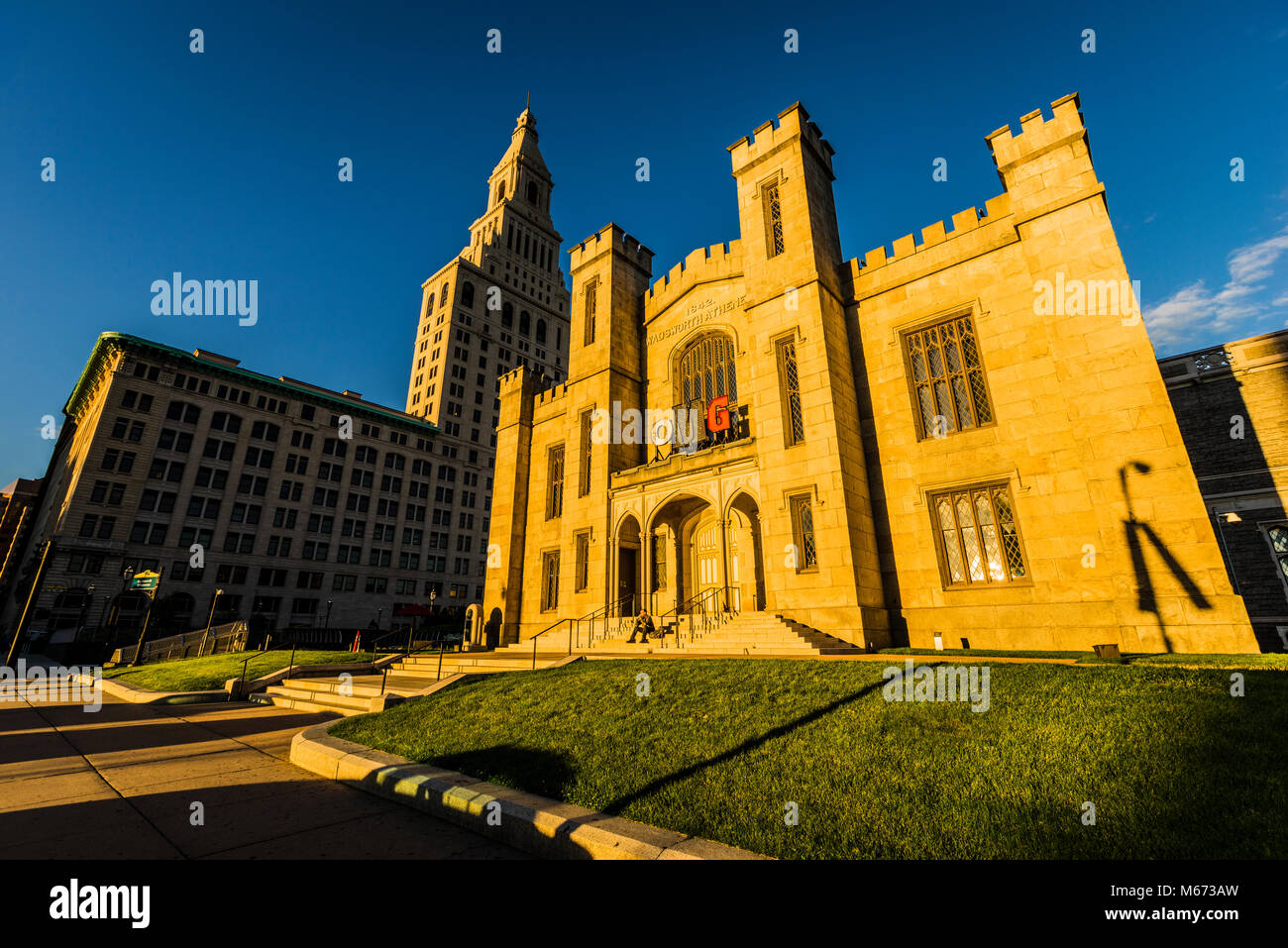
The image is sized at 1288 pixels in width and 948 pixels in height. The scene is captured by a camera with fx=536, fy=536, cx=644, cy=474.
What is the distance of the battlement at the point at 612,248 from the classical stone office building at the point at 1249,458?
2346cm

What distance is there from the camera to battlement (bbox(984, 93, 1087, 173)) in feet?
50.7

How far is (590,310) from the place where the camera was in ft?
90.0

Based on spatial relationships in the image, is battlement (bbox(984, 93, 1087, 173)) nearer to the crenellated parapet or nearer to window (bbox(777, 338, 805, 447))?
the crenellated parapet

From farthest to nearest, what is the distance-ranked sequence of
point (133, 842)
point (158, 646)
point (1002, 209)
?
point (158, 646), point (1002, 209), point (133, 842)

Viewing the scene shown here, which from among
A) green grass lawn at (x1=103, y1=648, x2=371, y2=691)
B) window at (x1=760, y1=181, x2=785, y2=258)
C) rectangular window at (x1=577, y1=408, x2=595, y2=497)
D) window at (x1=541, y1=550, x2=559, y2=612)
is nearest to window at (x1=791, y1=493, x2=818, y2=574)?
window at (x1=760, y1=181, x2=785, y2=258)

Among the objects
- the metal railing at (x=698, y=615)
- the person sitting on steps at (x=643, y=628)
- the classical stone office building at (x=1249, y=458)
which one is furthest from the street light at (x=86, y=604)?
the classical stone office building at (x=1249, y=458)

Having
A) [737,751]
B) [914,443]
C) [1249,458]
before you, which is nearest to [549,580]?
[914,443]

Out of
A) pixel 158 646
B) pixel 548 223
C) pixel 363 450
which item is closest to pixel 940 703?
pixel 158 646

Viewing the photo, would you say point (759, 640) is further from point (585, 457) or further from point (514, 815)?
point (585, 457)

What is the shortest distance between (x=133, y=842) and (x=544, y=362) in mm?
97317

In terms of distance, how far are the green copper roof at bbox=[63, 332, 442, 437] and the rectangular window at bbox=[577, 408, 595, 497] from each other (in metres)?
55.9

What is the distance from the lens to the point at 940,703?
7250mm

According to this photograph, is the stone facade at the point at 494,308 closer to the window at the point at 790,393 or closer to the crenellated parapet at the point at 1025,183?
the window at the point at 790,393
